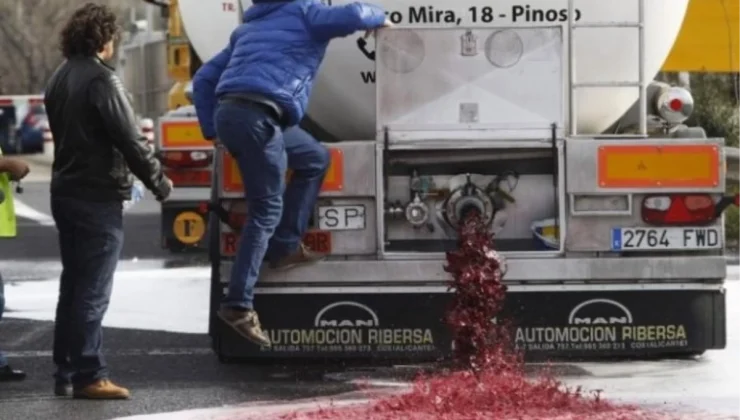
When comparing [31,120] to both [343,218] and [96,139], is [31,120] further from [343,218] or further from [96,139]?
[96,139]

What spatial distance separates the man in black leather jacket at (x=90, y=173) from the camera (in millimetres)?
8383

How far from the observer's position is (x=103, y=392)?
849 centimetres

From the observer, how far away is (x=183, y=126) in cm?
1450

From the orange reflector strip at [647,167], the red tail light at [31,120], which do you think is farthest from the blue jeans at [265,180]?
the red tail light at [31,120]

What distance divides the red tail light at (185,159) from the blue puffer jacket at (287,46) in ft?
19.2

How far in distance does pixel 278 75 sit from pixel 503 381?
169cm

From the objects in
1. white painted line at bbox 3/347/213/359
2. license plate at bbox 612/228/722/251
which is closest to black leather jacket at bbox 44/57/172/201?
white painted line at bbox 3/347/213/359

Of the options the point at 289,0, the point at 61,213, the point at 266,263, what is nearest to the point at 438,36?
the point at 289,0

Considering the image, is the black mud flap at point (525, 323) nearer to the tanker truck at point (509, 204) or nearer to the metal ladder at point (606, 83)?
the tanker truck at point (509, 204)

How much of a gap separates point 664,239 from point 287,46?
1.91 m

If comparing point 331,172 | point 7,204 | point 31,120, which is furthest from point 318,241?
point 31,120

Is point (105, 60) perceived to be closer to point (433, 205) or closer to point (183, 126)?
point (433, 205)

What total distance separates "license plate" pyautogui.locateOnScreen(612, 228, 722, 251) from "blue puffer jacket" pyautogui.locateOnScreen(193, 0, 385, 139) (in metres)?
1.48

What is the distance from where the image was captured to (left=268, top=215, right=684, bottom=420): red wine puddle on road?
25.0ft
